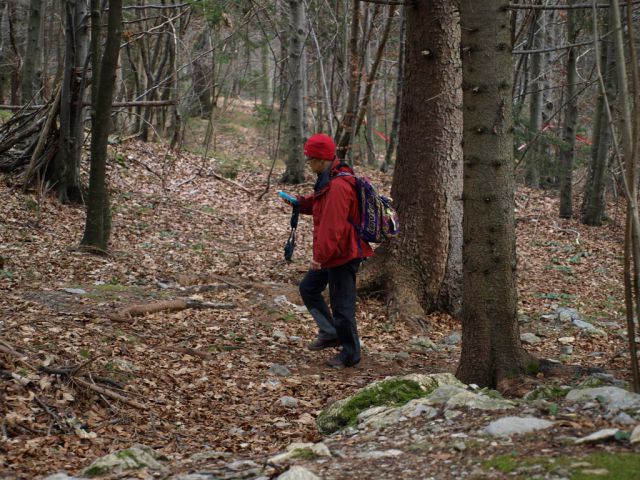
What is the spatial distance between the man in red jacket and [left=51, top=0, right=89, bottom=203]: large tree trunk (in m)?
6.70

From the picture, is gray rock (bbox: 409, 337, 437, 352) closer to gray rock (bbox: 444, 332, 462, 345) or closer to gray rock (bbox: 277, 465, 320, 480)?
gray rock (bbox: 444, 332, 462, 345)

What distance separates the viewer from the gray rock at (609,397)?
4074 mm

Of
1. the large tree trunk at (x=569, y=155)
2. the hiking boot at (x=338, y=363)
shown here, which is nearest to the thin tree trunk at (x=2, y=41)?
the large tree trunk at (x=569, y=155)

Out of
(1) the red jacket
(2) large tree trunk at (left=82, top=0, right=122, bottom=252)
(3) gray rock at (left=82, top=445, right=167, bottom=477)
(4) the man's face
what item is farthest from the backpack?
(2) large tree trunk at (left=82, top=0, right=122, bottom=252)

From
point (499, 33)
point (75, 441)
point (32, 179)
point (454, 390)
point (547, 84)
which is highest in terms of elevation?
point (547, 84)

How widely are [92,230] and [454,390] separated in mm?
6706

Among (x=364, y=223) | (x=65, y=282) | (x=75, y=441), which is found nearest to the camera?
(x=75, y=441)

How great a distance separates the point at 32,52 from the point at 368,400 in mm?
16057

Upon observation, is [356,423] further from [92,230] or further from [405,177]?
[92,230]

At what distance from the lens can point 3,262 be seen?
359 inches

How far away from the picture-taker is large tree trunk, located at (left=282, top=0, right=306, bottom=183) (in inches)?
682

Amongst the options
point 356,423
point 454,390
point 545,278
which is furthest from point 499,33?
point 545,278

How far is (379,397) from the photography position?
5215mm

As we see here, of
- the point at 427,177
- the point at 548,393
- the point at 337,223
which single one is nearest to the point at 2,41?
the point at 427,177
